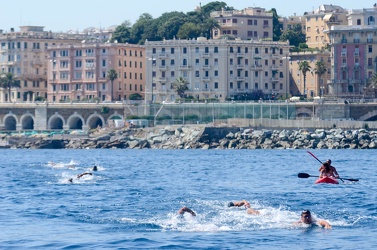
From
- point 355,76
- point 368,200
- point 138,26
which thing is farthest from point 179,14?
point 368,200

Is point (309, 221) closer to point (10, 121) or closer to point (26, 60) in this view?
point (10, 121)

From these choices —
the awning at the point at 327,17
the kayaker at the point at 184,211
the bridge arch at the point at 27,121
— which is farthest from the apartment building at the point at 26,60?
the kayaker at the point at 184,211

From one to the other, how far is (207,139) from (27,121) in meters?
37.4

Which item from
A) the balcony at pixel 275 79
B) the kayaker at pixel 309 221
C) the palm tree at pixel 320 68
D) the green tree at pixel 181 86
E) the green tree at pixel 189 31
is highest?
the green tree at pixel 189 31

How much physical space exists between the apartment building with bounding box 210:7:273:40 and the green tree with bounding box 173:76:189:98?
15.1 m

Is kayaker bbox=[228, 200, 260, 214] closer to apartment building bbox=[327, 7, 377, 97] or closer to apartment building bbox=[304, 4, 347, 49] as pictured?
apartment building bbox=[327, 7, 377, 97]

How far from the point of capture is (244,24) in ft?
541

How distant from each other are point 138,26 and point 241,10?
1567cm

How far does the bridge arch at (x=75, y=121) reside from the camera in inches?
5620

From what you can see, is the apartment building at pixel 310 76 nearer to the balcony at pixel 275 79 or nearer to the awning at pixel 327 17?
the balcony at pixel 275 79

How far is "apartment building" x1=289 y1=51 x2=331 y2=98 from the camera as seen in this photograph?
15788 cm

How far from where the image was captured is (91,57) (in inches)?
6245

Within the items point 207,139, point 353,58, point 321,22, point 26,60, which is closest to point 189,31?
point 321,22

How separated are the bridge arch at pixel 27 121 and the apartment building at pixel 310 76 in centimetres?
3670
